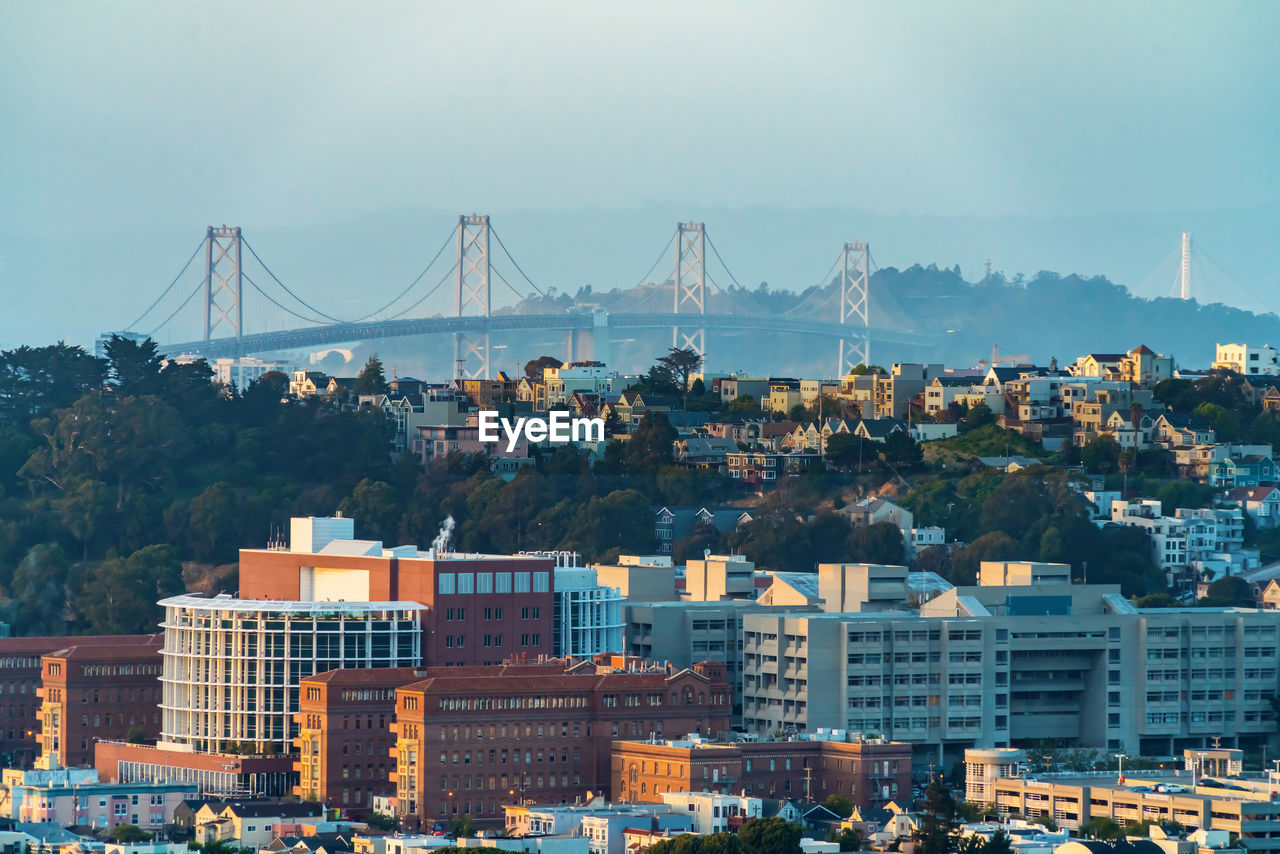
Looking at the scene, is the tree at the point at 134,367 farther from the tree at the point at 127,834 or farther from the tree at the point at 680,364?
the tree at the point at 127,834

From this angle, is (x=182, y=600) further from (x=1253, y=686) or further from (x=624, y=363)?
(x=624, y=363)

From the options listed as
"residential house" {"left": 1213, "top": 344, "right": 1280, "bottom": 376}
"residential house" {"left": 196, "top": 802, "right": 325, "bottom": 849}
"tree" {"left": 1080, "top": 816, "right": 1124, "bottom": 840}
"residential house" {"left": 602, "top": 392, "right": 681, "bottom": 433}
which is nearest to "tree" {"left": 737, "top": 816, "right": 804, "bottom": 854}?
"tree" {"left": 1080, "top": 816, "right": 1124, "bottom": 840}

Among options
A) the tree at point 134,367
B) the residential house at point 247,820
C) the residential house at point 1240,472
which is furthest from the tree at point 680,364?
the residential house at point 247,820

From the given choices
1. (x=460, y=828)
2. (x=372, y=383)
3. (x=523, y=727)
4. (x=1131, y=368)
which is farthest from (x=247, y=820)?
(x=1131, y=368)

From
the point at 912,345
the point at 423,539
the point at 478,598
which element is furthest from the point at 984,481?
the point at 912,345

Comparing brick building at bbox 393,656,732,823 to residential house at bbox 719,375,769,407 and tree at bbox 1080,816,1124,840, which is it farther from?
residential house at bbox 719,375,769,407
